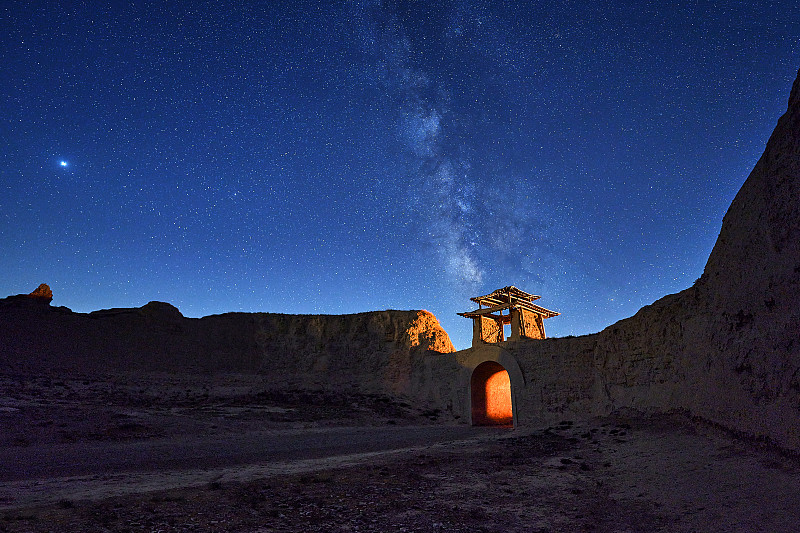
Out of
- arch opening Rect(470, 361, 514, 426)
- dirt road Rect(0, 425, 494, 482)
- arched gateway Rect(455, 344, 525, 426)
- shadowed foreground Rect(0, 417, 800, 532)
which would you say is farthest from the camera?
arch opening Rect(470, 361, 514, 426)

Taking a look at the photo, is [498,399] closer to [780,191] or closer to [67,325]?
[780,191]

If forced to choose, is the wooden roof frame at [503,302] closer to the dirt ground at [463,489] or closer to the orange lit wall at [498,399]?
the orange lit wall at [498,399]

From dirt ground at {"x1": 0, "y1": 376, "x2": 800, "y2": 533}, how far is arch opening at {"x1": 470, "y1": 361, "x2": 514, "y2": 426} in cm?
944

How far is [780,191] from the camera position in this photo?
17.0ft

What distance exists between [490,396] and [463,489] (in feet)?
56.0

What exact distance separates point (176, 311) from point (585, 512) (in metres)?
37.6

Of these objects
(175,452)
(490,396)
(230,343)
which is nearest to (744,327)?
(175,452)

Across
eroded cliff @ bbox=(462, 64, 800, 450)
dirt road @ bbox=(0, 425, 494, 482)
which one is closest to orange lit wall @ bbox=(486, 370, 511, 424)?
dirt road @ bbox=(0, 425, 494, 482)

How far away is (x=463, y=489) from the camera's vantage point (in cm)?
562

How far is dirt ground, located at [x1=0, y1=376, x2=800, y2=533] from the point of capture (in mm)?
4020

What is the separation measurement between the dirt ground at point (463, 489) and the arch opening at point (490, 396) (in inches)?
372

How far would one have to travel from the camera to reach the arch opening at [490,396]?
2053 cm

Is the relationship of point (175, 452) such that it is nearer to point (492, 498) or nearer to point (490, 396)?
point (492, 498)

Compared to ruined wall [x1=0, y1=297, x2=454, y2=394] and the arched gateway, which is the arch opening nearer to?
the arched gateway
